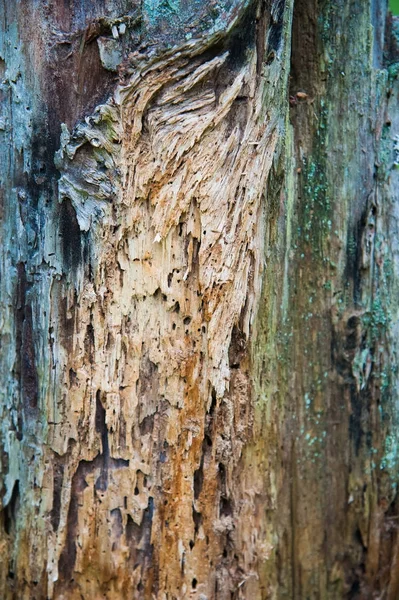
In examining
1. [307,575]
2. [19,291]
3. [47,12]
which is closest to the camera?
[47,12]

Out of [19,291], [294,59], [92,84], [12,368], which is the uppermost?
[294,59]

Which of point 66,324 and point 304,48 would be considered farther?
point 304,48

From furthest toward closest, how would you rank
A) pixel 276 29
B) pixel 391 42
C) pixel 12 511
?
pixel 391 42 → pixel 12 511 → pixel 276 29

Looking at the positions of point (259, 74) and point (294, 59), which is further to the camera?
point (294, 59)

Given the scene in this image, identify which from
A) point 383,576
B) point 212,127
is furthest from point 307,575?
point 212,127

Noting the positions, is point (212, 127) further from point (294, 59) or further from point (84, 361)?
point (84, 361)

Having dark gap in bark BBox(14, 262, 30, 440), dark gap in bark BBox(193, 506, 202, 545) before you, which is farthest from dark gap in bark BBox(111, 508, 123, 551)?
dark gap in bark BBox(14, 262, 30, 440)

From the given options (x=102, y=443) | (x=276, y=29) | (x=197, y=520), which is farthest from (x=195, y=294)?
(x=276, y=29)

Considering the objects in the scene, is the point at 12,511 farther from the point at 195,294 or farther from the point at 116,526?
the point at 195,294
